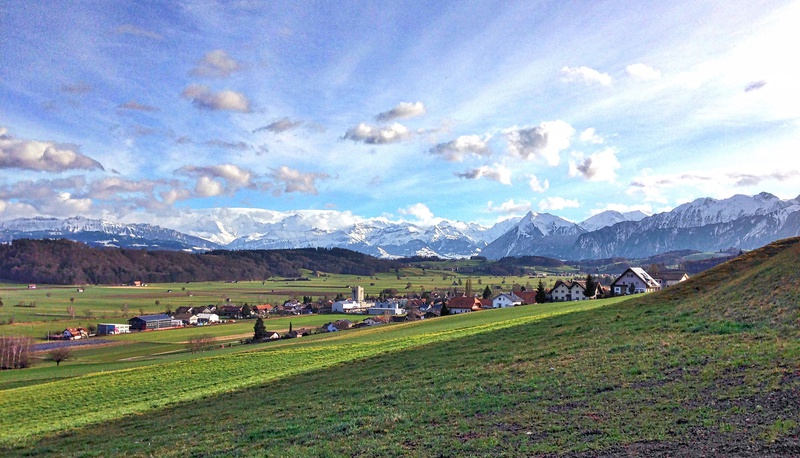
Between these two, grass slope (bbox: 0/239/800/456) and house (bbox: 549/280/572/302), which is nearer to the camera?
grass slope (bbox: 0/239/800/456)

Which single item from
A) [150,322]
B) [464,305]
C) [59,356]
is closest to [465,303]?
[464,305]

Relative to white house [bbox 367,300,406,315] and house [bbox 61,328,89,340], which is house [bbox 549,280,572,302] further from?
house [bbox 61,328,89,340]

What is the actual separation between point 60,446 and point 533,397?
17699 millimetres

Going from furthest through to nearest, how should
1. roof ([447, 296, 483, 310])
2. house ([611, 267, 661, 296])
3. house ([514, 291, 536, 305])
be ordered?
1. house ([514, 291, 536, 305])
2. roof ([447, 296, 483, 310])
3. house ([611, 267, 661, 296])

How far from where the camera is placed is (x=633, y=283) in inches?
3893

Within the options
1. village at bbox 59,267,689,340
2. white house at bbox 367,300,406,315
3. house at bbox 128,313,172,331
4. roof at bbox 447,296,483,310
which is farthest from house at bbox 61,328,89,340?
roof at bbox 447,296,483,310

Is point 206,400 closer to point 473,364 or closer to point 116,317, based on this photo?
point 473,364

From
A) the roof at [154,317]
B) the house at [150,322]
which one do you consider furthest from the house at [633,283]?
the roof at [154,317]

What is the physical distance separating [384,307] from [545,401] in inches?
5799

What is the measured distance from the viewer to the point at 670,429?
11.4 m

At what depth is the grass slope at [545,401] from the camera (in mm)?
11461

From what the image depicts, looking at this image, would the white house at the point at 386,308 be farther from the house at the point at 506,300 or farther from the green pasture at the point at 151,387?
the green pasture at the point at 151,387

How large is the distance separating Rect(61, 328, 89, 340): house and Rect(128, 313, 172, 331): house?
1474 cm

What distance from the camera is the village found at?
328 ft
